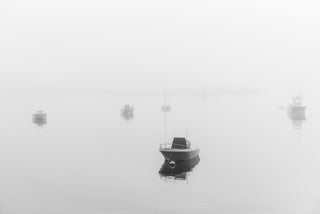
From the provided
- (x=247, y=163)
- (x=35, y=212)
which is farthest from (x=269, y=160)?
(x=35, y=212)

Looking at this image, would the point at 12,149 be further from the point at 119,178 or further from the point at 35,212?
the point at 35,212

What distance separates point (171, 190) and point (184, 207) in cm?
722

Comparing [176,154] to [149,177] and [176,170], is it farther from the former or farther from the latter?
[149,177]

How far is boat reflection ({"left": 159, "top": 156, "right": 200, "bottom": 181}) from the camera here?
56.2m

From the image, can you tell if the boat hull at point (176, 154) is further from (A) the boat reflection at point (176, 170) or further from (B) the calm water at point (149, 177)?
(B) the calm water at point (149, 177)

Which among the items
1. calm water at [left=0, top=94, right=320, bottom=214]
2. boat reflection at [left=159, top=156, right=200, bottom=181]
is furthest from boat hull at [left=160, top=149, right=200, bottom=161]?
calm water at [left=0, top=94, right=320, bottom=214]

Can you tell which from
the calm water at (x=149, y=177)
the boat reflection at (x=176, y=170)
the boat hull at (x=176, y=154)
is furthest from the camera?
the boat hull at (x=176, y=154)

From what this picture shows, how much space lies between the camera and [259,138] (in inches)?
4082

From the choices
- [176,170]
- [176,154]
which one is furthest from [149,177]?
[176,154]

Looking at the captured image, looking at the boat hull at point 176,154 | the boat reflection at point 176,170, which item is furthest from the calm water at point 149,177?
the boat hull at point 176,154

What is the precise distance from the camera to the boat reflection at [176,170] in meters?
56.2

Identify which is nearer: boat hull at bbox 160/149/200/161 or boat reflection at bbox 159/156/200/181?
boat reflection at bbox 159/156/200/181

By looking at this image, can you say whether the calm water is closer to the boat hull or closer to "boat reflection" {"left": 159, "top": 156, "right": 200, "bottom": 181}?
"boat reflection" {"left": 159, "top": 156, "right": 200, "bottom": 181}

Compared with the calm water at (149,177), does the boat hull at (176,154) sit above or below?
above
